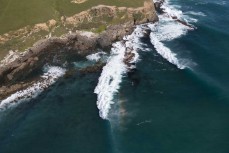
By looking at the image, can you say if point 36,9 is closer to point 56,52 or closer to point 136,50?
point 56,52

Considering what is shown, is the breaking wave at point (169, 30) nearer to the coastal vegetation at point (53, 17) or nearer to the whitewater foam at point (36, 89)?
the coastal vegetation at point (53, 17)

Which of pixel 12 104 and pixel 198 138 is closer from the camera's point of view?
pixel 198 138

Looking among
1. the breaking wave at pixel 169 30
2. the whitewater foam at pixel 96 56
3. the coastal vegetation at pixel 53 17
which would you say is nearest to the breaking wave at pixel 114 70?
the whitewater foam at pixel 96 56

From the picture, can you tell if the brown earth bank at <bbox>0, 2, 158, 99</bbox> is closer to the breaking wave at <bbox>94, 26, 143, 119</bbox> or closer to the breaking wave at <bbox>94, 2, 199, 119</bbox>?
the breaking wave at <bbox>94, 26, 143, 119</bbox>

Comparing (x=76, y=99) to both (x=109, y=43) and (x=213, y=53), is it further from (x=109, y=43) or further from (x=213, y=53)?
(x=213, y=53)

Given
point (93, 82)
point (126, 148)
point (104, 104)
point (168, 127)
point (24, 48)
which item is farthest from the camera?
point (24, 48)

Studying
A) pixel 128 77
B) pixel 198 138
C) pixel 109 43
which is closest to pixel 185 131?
pixel 198 138
